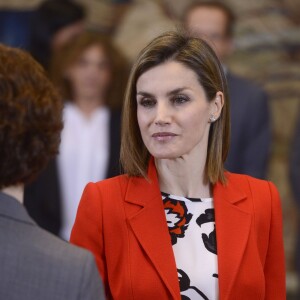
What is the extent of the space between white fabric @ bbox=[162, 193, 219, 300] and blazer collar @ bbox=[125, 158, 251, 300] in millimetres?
32

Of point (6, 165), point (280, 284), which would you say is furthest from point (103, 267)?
point (6, 165)

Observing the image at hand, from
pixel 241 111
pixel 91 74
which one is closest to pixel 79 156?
pixel 91 74

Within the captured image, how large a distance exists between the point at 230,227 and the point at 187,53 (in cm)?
55

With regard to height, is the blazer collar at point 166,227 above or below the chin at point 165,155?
below

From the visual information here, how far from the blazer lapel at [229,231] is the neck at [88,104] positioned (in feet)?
7.42

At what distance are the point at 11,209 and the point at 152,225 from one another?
0.77 m

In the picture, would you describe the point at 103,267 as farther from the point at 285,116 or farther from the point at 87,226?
Answer: the point at 285,116

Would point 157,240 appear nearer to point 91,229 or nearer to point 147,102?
point 91,229

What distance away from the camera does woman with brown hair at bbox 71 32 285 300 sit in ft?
8.72

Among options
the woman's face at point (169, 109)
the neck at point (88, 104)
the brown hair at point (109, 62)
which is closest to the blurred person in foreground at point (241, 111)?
the brown hair at point (109, 62)

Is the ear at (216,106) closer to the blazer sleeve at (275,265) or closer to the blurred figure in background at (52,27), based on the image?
the blazer sleeve at (275,265)

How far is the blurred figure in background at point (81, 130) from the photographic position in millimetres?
4750

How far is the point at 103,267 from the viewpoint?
8.84 feet

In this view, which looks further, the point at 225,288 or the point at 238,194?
the point at 238,194
